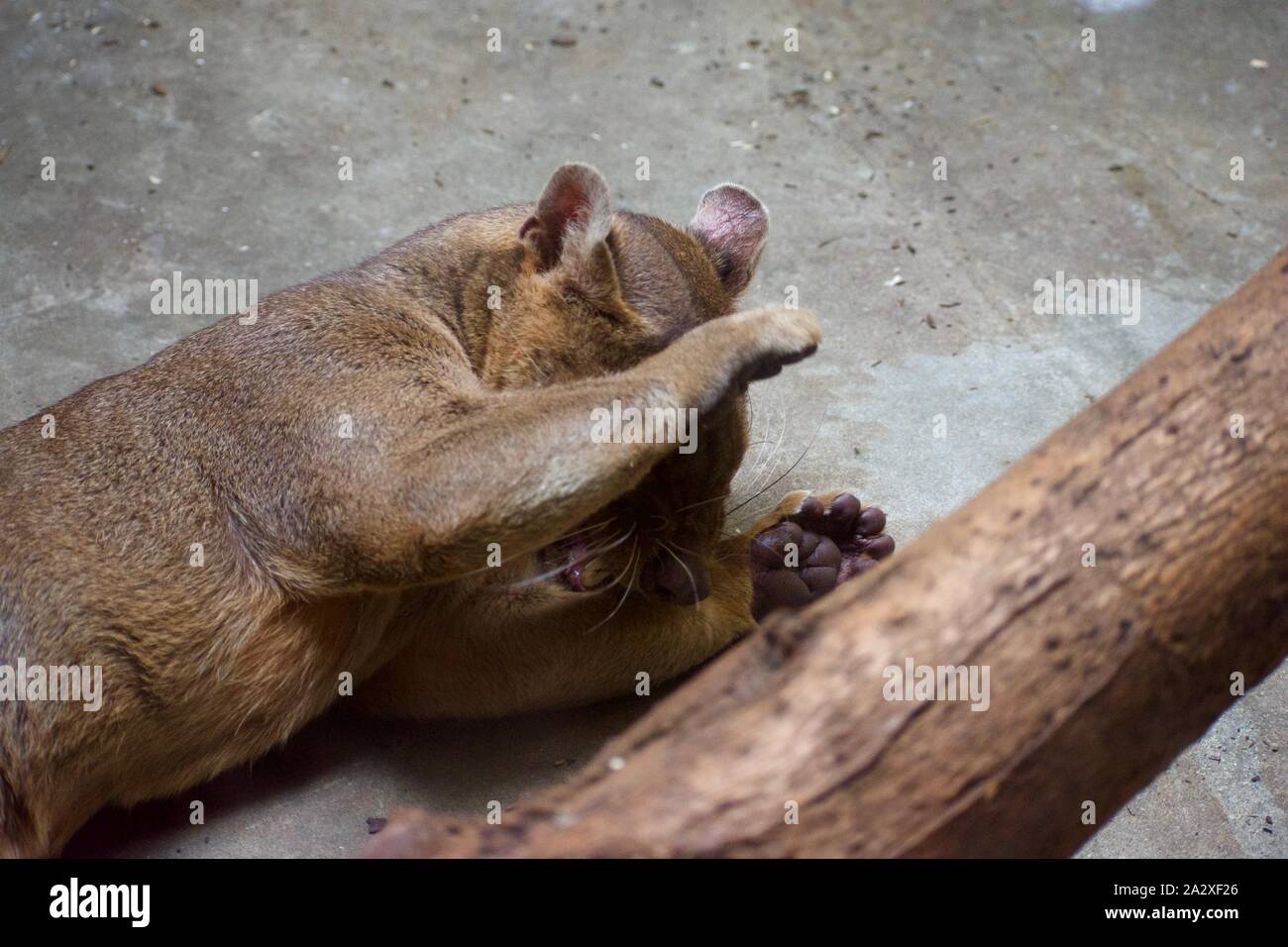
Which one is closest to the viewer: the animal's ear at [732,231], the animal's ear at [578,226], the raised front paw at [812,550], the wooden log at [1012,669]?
the wooden log at [1012,669]

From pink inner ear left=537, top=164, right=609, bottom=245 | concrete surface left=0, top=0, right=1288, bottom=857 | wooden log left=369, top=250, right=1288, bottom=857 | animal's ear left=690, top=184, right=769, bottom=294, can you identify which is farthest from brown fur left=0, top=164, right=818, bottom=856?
wooden log left=369, top=250, right=1288, bottom=857

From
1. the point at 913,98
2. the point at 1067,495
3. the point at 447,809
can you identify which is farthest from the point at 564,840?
the point at 913,98

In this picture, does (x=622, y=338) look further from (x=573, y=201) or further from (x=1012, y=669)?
(x=1012, y=669)

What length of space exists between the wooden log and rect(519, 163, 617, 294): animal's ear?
1.97m

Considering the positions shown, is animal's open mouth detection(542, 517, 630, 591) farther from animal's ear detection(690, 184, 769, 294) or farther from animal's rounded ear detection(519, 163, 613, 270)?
animal's ear detection(690, 184, 769, 294)

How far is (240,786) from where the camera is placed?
4844 millimetres

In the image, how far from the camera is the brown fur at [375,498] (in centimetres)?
422

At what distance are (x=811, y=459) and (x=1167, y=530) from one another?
3182mm

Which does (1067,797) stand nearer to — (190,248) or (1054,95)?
(190,248)

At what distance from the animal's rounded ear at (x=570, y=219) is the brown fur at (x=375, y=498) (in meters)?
0.01

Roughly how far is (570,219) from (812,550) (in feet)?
5.45

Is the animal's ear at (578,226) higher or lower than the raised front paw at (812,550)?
higher

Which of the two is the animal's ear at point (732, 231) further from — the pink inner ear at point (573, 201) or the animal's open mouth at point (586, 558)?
the animal's open mouth at point (586, 558)

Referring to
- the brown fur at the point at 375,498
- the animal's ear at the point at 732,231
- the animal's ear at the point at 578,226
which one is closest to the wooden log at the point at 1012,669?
the brown fur at the point at 375,498
